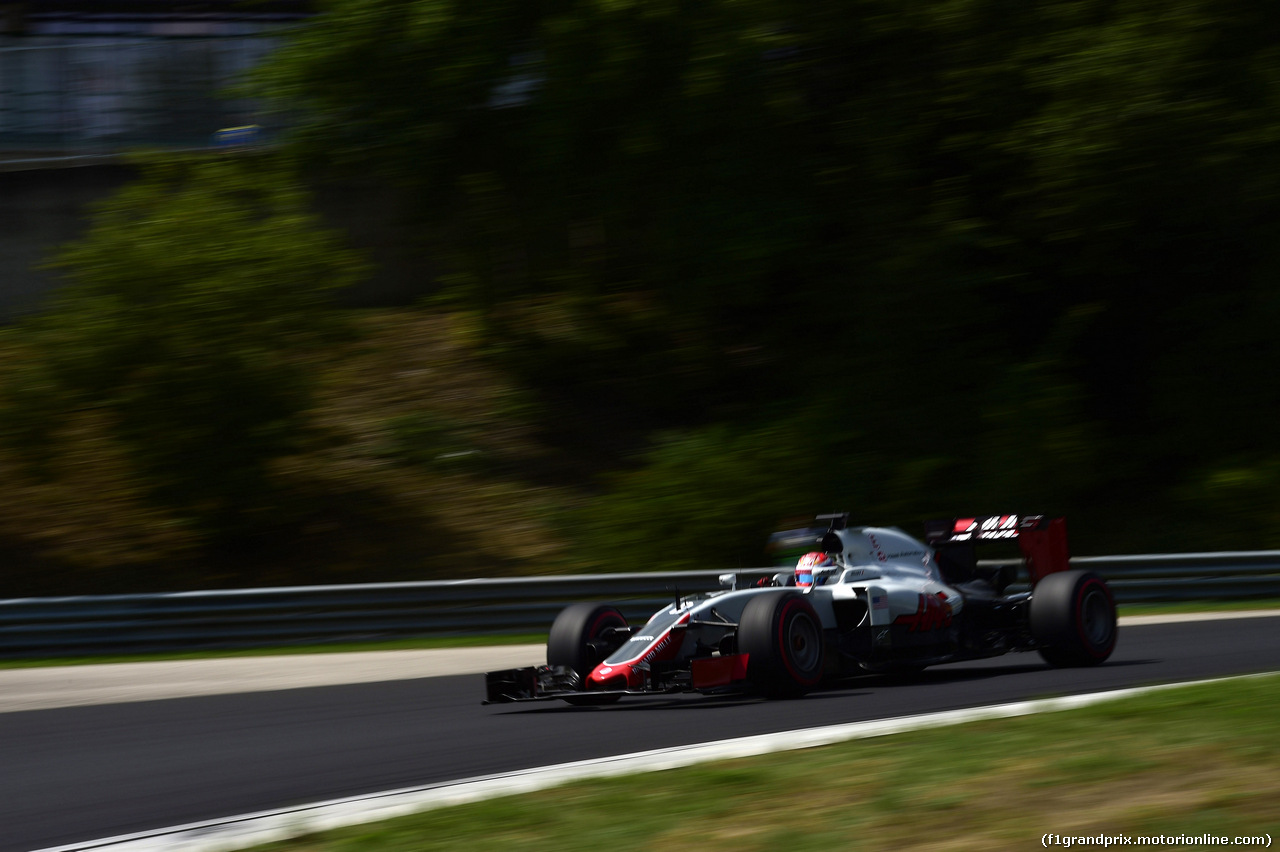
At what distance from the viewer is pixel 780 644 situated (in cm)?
866

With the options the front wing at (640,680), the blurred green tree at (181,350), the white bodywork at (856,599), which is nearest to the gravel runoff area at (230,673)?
the front wing at (640,680)

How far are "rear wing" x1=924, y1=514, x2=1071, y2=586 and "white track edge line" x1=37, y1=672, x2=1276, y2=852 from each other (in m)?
3.21

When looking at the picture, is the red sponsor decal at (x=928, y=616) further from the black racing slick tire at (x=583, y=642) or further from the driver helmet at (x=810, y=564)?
the black racing slick tire at (x=583, y=642)

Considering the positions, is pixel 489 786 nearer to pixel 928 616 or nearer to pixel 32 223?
pixel 928 616

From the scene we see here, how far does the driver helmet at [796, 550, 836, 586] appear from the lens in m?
9.82

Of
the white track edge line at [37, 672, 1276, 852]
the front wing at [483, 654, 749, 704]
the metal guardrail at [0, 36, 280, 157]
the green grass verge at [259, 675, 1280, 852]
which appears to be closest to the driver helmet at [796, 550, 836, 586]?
the front wing at [483, 654, 749, 704]

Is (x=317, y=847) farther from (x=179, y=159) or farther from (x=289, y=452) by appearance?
(x=179, y=159)

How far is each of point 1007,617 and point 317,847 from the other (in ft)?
22.6

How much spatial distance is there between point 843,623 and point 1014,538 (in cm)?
224

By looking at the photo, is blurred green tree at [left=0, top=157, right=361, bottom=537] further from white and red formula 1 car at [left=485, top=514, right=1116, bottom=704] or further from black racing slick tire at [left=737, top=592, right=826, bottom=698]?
black racing slick tire at [left=737, top=592, right=826, bottom=698]

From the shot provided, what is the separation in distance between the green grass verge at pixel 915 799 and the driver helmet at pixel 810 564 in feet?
10.3

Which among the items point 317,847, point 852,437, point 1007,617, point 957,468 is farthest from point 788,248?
point 317,847

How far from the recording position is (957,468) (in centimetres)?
2028

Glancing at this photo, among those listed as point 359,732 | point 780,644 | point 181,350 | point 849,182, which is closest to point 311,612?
point 181,350
